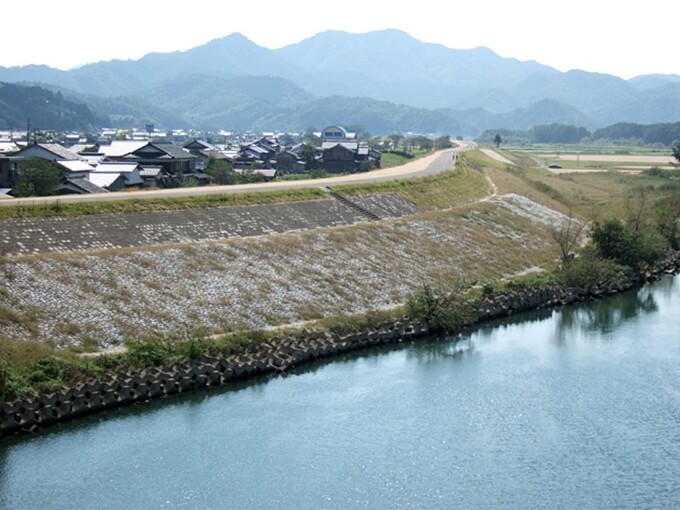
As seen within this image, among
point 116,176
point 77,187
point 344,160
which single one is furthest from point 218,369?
point 344,160

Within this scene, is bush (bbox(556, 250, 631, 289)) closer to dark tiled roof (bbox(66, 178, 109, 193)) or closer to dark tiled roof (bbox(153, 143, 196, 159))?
dark tiled roof (bbox(66, 178, 109, 193))

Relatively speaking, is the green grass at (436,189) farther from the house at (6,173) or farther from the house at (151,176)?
the house at (6,173)

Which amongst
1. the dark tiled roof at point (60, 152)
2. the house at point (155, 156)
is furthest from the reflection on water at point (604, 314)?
the dark tiled roof at point (60, 152)

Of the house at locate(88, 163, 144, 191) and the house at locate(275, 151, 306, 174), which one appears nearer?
the house at locate(88, 163, 144, 191)

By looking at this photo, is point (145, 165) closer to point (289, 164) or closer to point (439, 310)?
point (289, 164)

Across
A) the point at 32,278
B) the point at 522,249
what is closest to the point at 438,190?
the point at 522,249

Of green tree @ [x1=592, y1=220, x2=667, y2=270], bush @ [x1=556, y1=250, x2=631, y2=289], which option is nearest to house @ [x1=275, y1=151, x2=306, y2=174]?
green tree @ [x1=592, y1=220, x2=667, y2=270]
